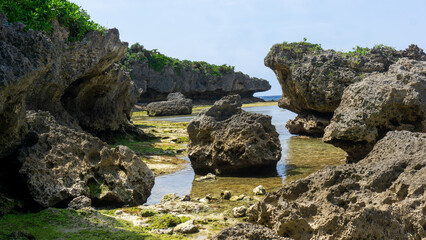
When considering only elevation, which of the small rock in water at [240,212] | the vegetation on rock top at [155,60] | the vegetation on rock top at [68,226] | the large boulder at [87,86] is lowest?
the small rock in water at [240,212]

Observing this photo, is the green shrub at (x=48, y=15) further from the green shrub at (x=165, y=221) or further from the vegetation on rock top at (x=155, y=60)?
the vegetation on rock top at (x=155, y=60)

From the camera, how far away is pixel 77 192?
7.45 metres

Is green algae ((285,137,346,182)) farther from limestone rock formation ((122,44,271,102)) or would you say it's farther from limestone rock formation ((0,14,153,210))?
limestone rock formation ((122,44,271,102))

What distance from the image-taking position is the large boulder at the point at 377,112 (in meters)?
10.9

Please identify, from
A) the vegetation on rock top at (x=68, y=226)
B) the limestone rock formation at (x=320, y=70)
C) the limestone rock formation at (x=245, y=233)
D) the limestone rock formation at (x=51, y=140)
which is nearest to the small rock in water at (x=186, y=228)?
the vegetation on rock top at (x=68, y=226)

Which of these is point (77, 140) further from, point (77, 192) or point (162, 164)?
point (162, 164)

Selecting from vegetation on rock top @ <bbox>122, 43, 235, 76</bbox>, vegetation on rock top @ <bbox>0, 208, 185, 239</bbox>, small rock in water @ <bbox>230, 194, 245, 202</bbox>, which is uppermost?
vegetation on rock top @ <bbox>122, 43, 235, 76</bbox>

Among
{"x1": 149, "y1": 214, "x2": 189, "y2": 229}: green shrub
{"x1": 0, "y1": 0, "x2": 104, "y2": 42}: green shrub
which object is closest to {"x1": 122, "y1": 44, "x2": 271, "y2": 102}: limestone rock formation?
{"x1": 0, "y1": 0, "x2": 104, "y2": 42}: green shrub

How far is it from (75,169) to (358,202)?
519cm

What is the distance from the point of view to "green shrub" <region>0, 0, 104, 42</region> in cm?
905

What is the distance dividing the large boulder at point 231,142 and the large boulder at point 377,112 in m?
1.84

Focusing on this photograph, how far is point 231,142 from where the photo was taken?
1191 cm

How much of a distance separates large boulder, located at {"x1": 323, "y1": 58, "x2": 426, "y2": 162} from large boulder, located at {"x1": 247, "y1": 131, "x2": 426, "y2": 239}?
14.6ft

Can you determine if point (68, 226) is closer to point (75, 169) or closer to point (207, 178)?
point (75, 169)
